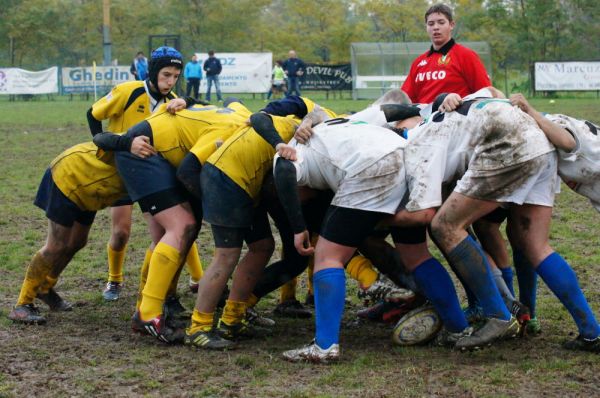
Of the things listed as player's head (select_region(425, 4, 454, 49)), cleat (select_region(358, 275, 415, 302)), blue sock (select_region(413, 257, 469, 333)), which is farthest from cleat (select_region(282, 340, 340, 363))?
player's head (select_region(425, 4, 454, 49))

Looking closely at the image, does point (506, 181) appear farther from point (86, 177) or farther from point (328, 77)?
point (328, 77)

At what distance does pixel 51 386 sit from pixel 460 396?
206 cm

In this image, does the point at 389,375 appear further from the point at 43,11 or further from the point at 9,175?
the point at 43,11

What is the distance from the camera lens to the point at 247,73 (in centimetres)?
3778

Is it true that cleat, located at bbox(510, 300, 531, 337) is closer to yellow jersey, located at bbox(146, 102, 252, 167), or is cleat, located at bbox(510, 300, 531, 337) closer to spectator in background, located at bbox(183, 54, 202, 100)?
yellow jersey, located at bbox(146, 102, 252, 167)

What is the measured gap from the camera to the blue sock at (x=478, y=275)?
531cm

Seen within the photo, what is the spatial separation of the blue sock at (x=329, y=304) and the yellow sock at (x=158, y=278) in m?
1.09

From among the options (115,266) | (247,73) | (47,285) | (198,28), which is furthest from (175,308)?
(198,28)

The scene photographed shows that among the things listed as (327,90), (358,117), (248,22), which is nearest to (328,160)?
(358,117)

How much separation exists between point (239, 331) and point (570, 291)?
6.70 ft

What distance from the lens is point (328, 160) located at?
5289 mm

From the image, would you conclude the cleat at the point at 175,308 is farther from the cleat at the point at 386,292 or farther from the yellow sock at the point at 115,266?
the cleat at the point at 386,292

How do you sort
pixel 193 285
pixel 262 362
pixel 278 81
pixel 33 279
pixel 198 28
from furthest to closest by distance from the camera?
pixel 198 28, pixel 278 81, pixel 193 285, pixel 33 279, pixel 262 362

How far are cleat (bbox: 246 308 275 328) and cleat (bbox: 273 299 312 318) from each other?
260 millimetres
